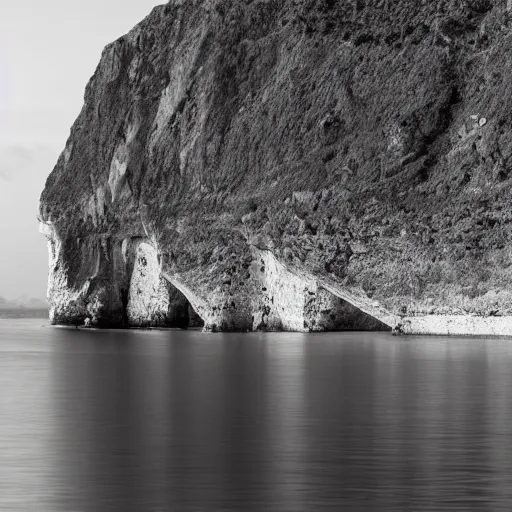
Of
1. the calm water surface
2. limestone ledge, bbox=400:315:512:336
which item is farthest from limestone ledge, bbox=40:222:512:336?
the calm water surface

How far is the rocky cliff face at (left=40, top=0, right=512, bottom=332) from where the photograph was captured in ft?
184

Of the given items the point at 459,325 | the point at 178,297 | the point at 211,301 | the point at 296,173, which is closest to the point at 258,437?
the point at 459,325

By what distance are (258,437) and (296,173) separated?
4723 centimetres

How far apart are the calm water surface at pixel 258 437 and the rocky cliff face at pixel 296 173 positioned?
831 inches

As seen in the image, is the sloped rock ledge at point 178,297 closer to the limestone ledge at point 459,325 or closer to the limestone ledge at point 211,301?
the limestone ledge at point 211,301

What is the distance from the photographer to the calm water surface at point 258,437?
487 inches

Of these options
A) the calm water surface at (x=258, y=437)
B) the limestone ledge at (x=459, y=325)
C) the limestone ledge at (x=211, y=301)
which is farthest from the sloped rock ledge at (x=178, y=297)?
the calm water surface at (x=258, y=437)

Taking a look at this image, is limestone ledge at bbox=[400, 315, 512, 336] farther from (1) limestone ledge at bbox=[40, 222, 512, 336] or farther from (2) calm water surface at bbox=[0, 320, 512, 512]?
(2) calm water surface at bbox=[0, 320, 512, 512]

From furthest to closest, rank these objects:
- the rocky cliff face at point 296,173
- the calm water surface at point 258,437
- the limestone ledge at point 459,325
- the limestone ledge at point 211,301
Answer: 1. the limestone ledge at point 211,301
2. the rocky cliff face at point 296,173
3. the limestone ledge at point 459,325
4. the calm water surface at point 258,437

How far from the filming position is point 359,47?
65562mm

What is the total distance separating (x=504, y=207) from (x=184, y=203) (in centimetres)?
2417

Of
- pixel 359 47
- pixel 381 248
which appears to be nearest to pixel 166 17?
pixel 359 47

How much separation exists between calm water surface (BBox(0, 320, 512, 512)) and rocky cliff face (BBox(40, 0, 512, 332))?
69.3 feet

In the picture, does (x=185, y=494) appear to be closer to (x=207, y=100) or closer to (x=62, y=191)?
(x=207, y=100)
